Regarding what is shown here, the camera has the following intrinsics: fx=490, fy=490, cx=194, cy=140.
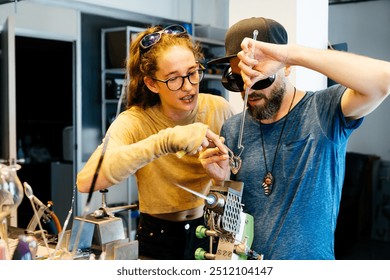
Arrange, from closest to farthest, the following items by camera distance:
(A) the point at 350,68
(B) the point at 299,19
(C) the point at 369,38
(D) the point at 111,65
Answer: (A) the point at 350,68
(B) the point at 299,19
(C) the point at 369,38
(D) the point at 111,65

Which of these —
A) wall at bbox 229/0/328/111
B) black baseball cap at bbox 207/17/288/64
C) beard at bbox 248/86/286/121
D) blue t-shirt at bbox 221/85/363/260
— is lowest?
blue t-shirt at bbox 221/85/363/260

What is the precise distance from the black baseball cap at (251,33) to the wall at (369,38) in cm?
237

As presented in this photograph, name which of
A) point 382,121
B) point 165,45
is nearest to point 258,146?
point 165,45

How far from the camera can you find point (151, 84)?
153cm

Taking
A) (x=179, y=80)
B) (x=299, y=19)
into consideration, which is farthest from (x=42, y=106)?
(x=179, y=80)

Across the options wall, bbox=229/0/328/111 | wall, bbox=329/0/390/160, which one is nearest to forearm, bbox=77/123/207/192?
wall, bbox=229/0/328/111

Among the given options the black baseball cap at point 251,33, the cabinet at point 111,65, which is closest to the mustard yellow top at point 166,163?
the black baseball cap at point 251,33

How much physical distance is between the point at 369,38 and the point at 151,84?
2469 millimetres

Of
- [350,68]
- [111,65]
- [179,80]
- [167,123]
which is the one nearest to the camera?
[350,68]

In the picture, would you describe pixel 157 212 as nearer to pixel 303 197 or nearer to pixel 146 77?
pixel 146 77

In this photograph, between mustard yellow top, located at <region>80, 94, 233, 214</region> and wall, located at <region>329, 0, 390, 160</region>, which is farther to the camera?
wall, located at <region>329, 0, 390, 160</region>

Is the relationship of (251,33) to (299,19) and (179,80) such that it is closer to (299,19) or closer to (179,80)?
(179,80)

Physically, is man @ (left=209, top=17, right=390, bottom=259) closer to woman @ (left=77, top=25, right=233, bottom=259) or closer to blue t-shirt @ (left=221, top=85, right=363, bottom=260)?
blue t-shirt @ (left=221, top=85, right=363, bottom=260)

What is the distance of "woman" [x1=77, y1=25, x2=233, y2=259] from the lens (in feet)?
4.77
